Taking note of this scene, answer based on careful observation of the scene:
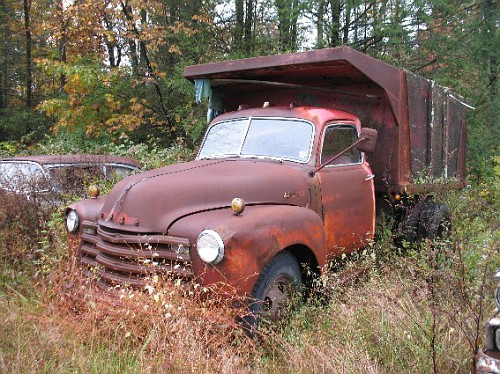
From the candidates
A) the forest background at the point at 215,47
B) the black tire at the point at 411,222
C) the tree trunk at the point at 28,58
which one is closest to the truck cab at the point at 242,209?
the black tire at the point at 411,222

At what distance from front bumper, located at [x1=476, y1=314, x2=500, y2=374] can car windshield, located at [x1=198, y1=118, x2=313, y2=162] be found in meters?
2.72

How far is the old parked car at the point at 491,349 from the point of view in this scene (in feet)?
7.40

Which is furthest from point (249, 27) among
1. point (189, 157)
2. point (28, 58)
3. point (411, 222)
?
point (28, 58)

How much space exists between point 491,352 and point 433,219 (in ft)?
13.7

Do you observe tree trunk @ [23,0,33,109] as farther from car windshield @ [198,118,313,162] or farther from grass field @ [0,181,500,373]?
grass field @ [0,181,500,373]

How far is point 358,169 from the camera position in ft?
17.9

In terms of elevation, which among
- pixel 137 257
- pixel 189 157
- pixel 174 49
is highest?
pixel 174 49

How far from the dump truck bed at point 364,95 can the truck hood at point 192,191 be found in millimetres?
1572

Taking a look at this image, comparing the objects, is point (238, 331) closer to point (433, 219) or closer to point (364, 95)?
point (364, 95)

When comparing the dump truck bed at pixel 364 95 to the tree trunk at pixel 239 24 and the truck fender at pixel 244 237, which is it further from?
the tree trunk at pixel 239 24

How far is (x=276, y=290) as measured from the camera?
384 cm

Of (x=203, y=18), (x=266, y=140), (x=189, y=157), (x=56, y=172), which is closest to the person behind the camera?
(x=266, y=140)

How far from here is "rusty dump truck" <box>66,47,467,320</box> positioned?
3.56 metres

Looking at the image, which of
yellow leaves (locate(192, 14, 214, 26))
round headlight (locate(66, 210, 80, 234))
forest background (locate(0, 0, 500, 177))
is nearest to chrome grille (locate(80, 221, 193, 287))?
round headlight (locate(66, 210, 80, 234))
